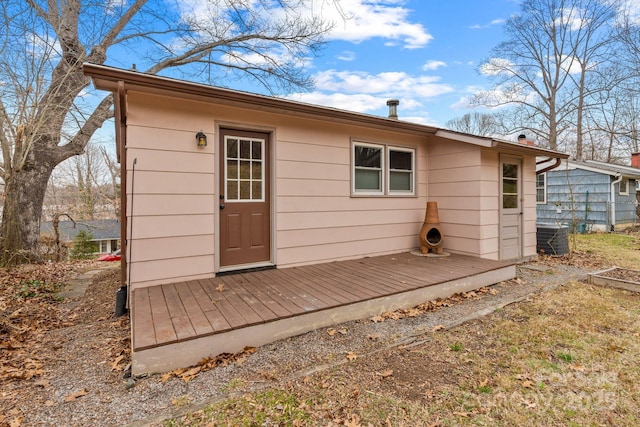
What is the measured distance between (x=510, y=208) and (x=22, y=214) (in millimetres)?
10475

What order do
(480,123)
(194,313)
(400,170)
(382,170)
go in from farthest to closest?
1. (480,123)
2. (400,170)
3. (382,170)
4. (194,313)

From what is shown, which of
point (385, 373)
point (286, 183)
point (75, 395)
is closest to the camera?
point (75, 395)

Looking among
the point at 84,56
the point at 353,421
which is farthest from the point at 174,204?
the point at 84,56

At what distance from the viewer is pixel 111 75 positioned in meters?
3.16

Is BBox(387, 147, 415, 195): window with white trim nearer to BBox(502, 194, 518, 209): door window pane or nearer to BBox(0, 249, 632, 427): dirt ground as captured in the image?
BBox(502, 194, 518, 209): door window pane

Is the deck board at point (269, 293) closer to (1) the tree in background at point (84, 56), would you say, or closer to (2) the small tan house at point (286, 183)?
(2) the small tan house at point (286, 183)

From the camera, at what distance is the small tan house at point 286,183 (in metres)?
3.70

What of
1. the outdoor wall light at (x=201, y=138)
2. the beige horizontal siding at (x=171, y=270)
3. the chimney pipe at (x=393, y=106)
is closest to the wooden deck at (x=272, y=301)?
the beige horizontal siding at (x=171, y=270)

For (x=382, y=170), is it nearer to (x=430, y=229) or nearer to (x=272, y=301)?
(x=430, y=229)

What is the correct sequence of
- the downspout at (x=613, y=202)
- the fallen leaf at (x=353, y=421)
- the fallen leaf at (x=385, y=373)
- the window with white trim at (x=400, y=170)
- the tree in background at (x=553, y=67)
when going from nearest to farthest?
the fallen leaf at (x=353, y=421) → the fallen leaf at (x=385, y=373) → the window with white trim at (x=400, y=170) → the downspout at (x=613, y=202) → the tree in background at (x=553, y=67)

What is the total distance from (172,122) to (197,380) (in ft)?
9.58

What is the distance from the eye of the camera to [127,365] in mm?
2459

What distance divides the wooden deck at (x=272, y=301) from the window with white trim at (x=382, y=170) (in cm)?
142

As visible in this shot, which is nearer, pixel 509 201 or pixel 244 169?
pixel 244 169
